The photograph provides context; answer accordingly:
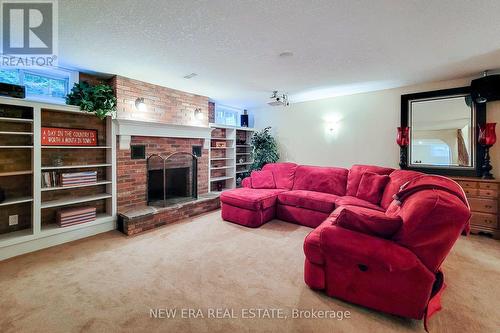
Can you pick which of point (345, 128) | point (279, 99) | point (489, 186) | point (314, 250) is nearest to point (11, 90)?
point (314, 250)

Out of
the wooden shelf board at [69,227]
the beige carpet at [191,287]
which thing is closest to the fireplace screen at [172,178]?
the wooden shelf board at [69,227]

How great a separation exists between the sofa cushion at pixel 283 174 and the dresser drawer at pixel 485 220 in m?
2.87

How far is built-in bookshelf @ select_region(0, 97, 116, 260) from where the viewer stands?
2.65 m

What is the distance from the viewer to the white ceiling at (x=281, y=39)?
1814 mm

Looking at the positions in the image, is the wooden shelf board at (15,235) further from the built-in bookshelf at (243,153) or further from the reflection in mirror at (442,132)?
the reflection in mirror at (442,132)

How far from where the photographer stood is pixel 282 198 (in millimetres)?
3883

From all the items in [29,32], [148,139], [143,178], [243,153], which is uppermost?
[29,32]

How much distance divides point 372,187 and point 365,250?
2.13m

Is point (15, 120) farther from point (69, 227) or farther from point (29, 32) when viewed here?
point (69, 227)

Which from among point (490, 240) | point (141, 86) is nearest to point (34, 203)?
point (141, 86)

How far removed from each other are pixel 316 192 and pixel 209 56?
9.40 feet

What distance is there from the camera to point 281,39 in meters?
2.33

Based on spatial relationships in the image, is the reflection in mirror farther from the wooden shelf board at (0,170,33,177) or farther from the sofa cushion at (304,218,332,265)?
the wooden shelf board at (0,170,33,177)

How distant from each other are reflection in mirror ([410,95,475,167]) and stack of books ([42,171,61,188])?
5835 millimetres
